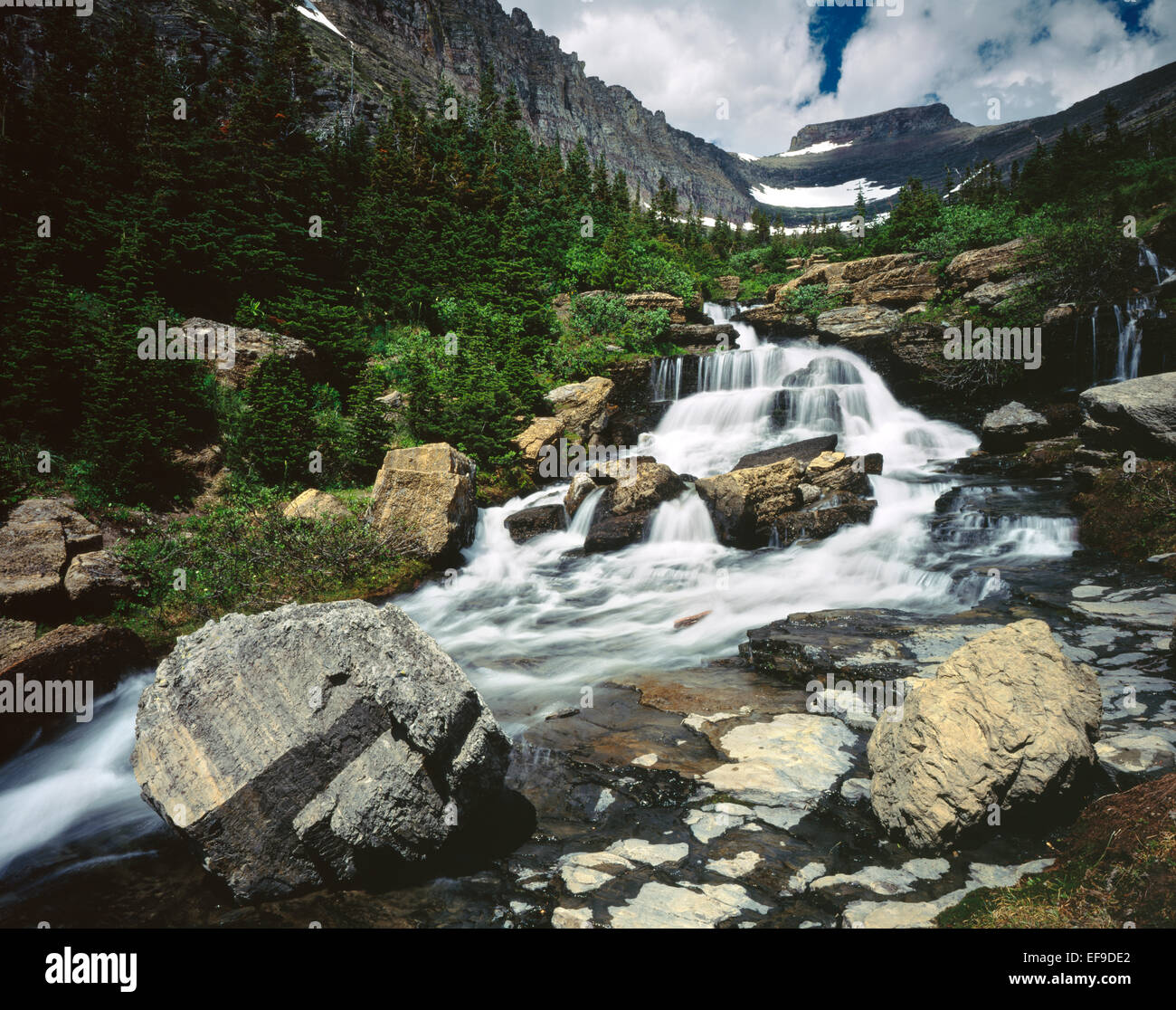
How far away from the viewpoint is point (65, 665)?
796cm

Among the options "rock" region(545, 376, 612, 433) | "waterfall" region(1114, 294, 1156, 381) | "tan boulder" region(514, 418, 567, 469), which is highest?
"waterfall" region(1114, 294, 1156, 381)

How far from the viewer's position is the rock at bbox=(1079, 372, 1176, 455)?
38.7ft

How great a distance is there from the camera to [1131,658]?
663cm

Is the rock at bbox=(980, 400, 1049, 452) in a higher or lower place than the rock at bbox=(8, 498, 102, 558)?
higher

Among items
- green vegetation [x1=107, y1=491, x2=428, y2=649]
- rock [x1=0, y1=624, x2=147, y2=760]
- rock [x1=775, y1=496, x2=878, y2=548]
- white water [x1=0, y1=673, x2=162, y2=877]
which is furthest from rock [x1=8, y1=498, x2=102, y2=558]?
rock [x1=775, y1=496, x2=878, y2=548]

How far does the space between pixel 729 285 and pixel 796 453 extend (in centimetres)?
3402

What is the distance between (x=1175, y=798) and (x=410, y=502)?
1279 centimetres

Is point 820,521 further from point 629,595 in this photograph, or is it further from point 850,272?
point 850,272

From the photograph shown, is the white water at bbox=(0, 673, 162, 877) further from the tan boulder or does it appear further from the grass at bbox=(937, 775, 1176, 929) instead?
the tan boulder

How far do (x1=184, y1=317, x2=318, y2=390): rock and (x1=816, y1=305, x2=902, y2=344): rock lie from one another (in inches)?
882

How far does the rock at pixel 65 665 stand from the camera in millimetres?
7324

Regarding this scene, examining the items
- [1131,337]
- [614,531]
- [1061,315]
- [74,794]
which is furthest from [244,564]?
[1131,337]

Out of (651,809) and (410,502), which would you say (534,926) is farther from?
(410,502)

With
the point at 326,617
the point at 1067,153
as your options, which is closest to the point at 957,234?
the point at 1067,153
